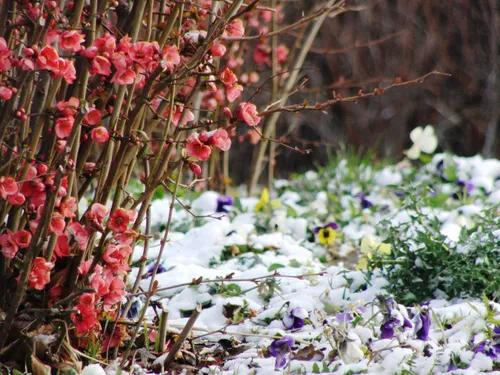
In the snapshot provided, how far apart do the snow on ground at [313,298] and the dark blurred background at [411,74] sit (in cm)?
335

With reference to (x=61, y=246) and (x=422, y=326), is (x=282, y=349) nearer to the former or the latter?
(x=422, y=326)

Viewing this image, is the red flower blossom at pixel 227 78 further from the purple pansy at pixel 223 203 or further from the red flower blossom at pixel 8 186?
the purple pansy at pixel 223 203

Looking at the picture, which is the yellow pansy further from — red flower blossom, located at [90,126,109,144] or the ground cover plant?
red flower blossom, located at [90,126,109,144]

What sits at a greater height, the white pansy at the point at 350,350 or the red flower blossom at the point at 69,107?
the red flower blossom at the point at 69,107

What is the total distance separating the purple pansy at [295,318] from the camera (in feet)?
6.34

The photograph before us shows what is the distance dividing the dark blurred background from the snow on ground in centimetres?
335

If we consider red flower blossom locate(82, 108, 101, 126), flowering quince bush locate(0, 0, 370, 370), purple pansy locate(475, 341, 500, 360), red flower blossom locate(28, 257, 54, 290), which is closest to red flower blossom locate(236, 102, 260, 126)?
flowering quince bush locate(0, 0, 370, 370)

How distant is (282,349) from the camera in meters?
1.68

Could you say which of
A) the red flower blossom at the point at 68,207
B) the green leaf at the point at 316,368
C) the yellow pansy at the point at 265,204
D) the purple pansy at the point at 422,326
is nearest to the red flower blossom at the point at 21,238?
the red flower blossom at the point at 68,207

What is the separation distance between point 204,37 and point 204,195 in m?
2.17

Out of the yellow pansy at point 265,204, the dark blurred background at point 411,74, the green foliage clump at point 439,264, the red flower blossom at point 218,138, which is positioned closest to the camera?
the red flower blossom at point 218,138

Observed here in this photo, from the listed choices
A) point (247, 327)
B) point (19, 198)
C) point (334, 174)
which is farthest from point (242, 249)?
point (334, 174)

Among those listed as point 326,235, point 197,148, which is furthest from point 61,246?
point 326,235

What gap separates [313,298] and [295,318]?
0.31 m
